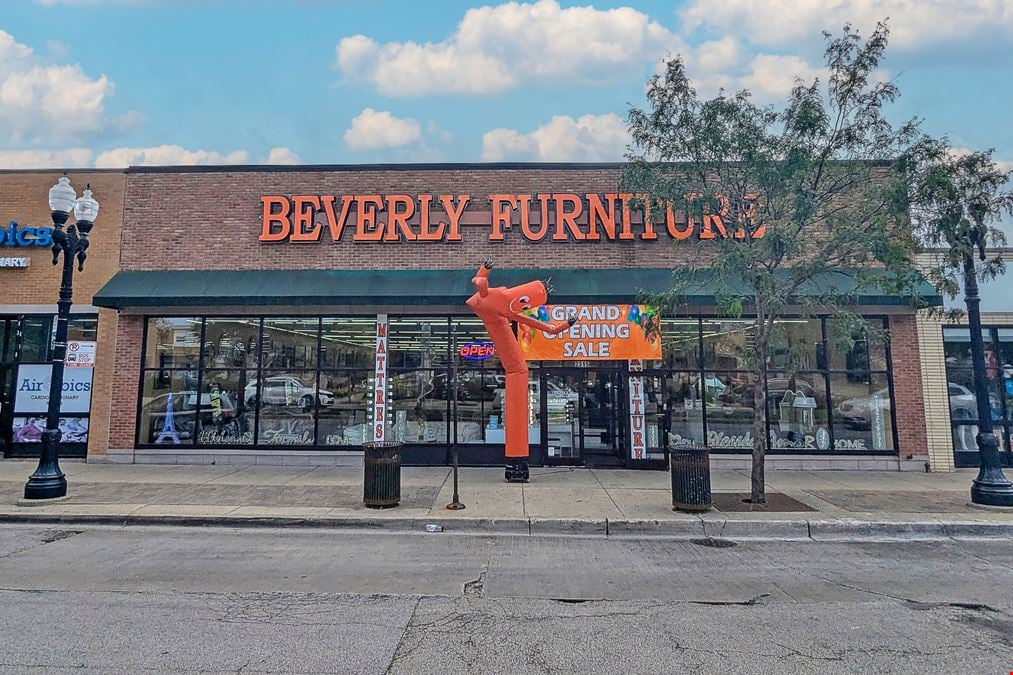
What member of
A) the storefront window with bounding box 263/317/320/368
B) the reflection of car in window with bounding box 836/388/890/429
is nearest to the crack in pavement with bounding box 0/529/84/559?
the storefront window with bounding box 263/317/320/368

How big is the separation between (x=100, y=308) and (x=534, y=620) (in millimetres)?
13894

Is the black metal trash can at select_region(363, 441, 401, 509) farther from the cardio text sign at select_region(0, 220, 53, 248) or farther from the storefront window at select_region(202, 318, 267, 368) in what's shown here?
the cardio text sign at select_region(0, 220, 53, 248)

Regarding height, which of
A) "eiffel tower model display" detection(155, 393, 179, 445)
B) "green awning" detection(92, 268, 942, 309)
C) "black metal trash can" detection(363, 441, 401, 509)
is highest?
"green awning" detection(92, 268, 942, 309)

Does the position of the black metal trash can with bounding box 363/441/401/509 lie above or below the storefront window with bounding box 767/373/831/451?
below

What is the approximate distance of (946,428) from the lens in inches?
515

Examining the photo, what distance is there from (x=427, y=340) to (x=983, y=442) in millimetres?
10783

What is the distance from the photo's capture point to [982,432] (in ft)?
31.9

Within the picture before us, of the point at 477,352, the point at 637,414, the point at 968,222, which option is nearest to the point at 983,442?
the point at 968,222

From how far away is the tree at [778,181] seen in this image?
902cm

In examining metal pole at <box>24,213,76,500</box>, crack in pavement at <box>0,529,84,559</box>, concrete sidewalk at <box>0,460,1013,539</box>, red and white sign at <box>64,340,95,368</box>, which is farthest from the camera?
red and white sign at <box>64,340,95,368</box>

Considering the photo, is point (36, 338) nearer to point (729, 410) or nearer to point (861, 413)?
point (729, 410)

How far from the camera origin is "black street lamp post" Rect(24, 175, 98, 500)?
9594 mm

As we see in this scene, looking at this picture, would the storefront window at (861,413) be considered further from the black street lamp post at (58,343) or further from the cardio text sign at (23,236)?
the cardio text sign at (23,236)

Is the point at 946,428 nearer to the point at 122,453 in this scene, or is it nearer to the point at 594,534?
the point at 594,534
